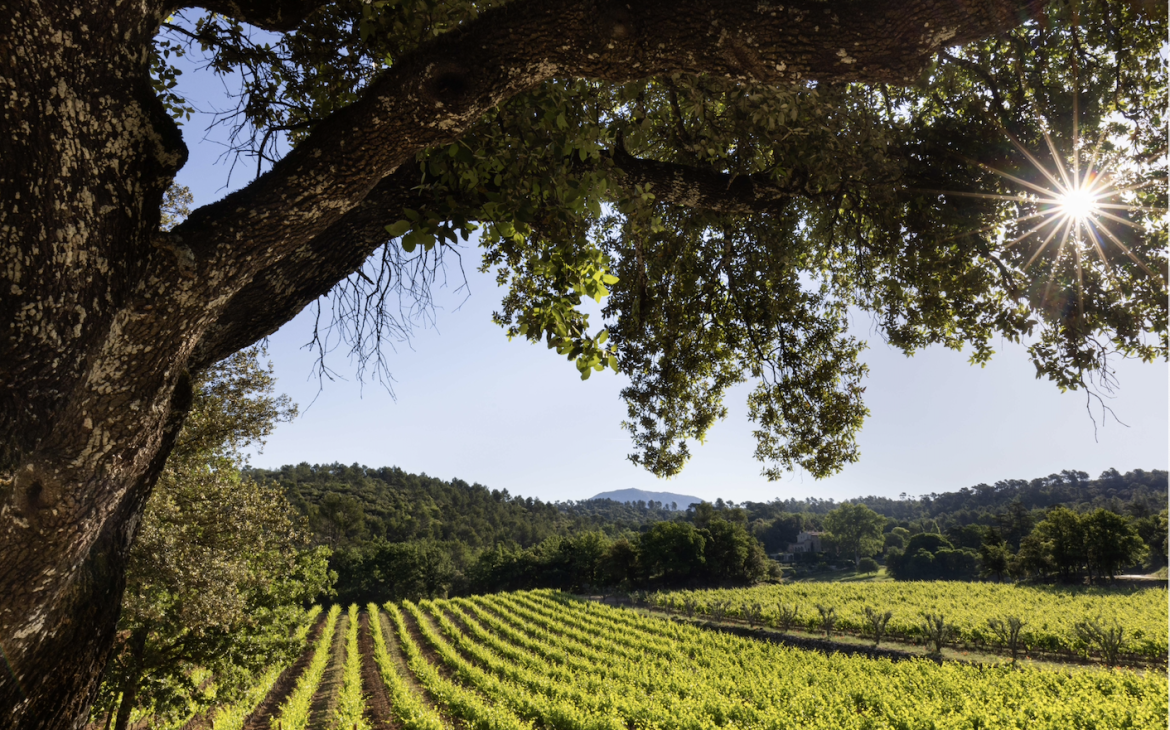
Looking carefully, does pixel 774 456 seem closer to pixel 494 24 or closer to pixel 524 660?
pixel 494 24

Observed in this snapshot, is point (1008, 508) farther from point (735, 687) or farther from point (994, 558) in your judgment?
point (735, 687)

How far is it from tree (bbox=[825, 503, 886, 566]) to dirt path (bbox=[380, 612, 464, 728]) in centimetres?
7177

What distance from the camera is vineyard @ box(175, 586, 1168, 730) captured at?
13.0 m

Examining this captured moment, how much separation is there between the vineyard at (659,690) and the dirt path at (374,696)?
0.26ft

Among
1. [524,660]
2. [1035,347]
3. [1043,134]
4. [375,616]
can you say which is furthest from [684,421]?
[375,616]

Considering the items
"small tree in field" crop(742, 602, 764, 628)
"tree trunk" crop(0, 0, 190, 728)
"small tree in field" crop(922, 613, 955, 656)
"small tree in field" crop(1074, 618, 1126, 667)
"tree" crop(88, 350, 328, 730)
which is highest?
"tree trunk" crop(0, 0, 190, 728)

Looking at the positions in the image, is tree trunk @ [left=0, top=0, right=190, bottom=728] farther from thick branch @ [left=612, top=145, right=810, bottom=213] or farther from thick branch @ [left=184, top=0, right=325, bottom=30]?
thick branch @ [left=612, top=145, right=810, bottom=213]

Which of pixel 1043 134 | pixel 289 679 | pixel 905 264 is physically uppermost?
pixel 1043 134

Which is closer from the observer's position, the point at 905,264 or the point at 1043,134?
the point at 1043,134

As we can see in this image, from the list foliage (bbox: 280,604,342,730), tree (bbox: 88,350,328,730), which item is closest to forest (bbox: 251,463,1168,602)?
foliage (bbox: 280,604,342,730)

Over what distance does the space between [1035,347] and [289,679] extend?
Result: 2966 centimetres

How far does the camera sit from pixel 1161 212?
15.1 ft

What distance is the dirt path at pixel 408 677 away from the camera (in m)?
16.8

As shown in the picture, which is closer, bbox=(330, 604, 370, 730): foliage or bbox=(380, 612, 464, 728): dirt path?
bbox=(330, 604, 370, 730): foliage
